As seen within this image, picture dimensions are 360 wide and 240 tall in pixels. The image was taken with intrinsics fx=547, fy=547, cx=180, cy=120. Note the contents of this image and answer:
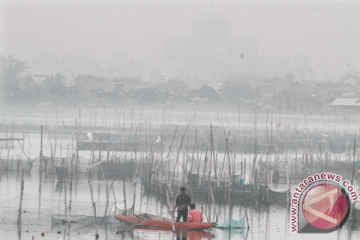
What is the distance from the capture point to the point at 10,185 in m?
13.5

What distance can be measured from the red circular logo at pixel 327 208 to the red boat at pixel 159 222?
2075 mm

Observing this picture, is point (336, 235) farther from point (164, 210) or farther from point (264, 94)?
point (264, 94)

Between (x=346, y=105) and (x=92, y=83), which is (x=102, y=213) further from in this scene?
(x=92, y=83)

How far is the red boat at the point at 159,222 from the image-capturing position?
29.3 feet

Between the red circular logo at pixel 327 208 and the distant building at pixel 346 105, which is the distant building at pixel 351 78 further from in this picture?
the red circular logo at pixel 327 208

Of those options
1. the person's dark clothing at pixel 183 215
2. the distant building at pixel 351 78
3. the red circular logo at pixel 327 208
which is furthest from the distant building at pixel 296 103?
the person's dark clothing at pixel 183 215

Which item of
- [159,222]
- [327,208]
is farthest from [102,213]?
[327,208]

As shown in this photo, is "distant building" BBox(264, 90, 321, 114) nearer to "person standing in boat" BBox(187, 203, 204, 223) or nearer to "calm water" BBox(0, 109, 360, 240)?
"calm water" BBox(0, 109, 360, 240)

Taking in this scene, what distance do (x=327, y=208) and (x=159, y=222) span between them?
3236 millimetres

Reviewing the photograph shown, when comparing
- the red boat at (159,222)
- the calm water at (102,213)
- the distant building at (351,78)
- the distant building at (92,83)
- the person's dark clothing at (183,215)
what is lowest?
the calm water at (102,213)

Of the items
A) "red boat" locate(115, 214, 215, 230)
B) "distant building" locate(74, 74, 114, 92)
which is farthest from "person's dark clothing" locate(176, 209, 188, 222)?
"distant building" locate(74, 74, 114, 92)

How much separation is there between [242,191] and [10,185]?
19.0ft

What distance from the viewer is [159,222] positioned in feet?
30.0

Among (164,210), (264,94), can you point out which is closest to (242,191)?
(164,210)
